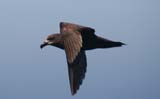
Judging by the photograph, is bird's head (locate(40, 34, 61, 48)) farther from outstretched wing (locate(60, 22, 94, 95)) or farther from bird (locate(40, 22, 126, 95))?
outstretched wing (locate(60, 22, 94, 95))

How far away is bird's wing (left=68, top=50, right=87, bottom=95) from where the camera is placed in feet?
29.1

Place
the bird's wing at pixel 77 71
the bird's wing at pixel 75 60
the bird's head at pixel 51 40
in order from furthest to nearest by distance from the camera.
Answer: the bird's head at pixel 51 40
the bird's wing at pixel 75 60
the bird's wing at pixel 77 71

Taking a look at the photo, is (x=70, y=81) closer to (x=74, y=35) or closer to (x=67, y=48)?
(x=67, y=48)

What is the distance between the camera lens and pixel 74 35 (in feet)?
33.8

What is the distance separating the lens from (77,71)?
945cm

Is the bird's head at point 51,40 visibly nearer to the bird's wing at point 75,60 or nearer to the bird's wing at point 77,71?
the bird's wing at point 75,60

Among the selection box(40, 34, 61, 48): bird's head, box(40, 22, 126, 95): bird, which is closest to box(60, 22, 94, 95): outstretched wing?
box(40, 22, 126, 95): bird

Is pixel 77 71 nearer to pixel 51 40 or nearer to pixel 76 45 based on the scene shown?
pixel 76 45

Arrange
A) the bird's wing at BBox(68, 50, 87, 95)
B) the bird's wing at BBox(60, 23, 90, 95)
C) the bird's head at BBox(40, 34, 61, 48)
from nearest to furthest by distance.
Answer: the bird's wing at BBox(68, 50, 87, 95) < the bird's wing at BBox(60, 23, 90, 95) < the bird's head at BBox(40, 34, 61, 48)

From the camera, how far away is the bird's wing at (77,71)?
29.1 ft

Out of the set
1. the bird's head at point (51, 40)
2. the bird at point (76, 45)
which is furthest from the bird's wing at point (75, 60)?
the bird's head at point (51, 40)

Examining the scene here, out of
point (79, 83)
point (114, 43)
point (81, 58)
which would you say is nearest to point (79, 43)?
point (81, 58)

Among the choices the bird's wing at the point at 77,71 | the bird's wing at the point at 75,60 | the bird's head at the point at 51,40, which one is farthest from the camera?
the bird's head at the point at 51,40

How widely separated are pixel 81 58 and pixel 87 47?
2077 millimetres
